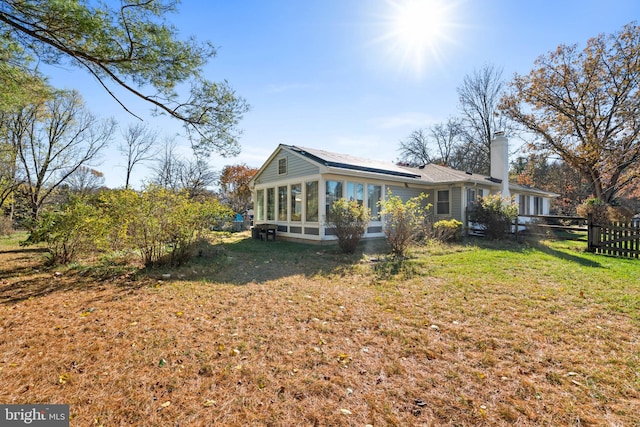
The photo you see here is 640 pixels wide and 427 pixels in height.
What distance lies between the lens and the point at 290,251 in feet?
31.9

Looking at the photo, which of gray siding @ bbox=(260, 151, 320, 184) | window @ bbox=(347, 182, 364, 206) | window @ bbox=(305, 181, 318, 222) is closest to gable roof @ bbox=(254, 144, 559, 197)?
gray siding @ bbox=(260, 151, 320, 184)

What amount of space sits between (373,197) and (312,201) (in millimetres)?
2715

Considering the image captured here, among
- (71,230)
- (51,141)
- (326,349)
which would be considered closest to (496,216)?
(326,349)

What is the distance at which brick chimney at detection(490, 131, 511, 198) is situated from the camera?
1625 cm

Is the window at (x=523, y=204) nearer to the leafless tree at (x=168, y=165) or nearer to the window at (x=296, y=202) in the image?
the window at (x=296, y=202)

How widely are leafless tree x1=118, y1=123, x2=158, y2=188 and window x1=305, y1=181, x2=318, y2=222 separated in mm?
17735

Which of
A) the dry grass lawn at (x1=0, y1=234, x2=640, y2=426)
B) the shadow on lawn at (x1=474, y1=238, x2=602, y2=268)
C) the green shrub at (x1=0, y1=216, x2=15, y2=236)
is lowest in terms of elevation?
the dry grass lawn at (x1=0, y1=234, x2=640, y2=426)

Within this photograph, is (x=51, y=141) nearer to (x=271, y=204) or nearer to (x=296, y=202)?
(x=271, y=204)

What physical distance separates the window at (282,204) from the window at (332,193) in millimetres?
2538

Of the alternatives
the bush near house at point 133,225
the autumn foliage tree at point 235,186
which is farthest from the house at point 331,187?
the autumn foliage tree at point 235,186

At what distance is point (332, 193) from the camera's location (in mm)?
11086

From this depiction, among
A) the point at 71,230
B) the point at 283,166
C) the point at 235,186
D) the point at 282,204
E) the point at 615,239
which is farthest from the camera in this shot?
the point at 235,186

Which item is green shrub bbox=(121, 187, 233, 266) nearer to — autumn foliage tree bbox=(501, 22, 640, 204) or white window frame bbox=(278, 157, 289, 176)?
white window frame bbox=(278, 157, 289, 176)

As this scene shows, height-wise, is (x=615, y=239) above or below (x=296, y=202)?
below
